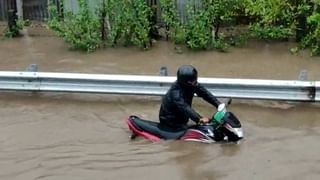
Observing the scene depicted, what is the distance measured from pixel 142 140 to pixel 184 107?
0.69 metres

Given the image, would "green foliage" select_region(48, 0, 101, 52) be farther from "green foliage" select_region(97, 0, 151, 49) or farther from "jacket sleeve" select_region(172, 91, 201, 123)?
"jacket sleeve" select_region(172, 91, 201, 123)

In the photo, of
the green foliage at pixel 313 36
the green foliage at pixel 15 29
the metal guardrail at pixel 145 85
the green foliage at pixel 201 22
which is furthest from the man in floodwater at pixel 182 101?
the green foliage at pixel 15 29

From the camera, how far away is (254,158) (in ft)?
24.6

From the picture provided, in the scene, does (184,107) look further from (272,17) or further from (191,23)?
(272,17)

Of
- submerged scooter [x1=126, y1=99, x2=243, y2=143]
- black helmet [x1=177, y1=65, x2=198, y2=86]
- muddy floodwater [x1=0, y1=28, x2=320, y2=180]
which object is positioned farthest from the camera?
black helmet [x1=177, y1=65, x2=198, y2=86]

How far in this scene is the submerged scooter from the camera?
785cm

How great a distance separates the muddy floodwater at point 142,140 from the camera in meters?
7.26

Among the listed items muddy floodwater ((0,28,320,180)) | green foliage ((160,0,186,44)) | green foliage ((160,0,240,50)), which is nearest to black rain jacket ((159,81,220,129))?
muddy floodwater ((0,28,320,180))

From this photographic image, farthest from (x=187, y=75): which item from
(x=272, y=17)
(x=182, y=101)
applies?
(x=272, y=17)

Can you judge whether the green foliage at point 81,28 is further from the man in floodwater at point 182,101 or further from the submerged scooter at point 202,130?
the man in floodwater at point 182,101

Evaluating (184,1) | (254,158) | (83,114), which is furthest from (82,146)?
(184,1)

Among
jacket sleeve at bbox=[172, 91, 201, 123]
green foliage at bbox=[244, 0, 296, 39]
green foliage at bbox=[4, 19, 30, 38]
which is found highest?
green foliage at bbox=[244, 0, 296, 39]

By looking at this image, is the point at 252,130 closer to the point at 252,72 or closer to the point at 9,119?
the point at 252,72

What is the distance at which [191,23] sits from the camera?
40.6ft
